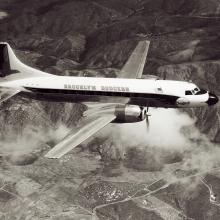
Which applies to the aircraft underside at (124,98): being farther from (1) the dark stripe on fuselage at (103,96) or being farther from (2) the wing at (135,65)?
(2) the wing at (135,65)

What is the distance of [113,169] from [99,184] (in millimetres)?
6843

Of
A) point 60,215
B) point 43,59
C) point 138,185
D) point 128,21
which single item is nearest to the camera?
point 60,215

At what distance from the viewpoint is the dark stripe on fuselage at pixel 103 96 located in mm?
60844

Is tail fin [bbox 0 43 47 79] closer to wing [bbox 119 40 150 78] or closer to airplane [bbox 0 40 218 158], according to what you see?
airplane [bbox 0 40 218 158]

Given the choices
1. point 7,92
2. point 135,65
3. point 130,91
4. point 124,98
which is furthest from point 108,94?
point 7,92

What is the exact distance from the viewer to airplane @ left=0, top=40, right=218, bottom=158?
5596cm

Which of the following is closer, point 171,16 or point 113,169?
point 113,169

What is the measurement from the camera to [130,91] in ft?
200

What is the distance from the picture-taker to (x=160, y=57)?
526ft

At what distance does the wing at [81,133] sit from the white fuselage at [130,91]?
5489 millimetres

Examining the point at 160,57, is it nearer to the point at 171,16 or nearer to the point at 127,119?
the point at 171,16

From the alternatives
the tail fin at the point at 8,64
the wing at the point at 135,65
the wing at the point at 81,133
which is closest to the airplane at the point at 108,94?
the wing at the point at 81,133

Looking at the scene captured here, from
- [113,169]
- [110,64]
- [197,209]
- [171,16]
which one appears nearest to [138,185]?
[113,169]

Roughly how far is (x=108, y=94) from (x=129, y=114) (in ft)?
25.2
